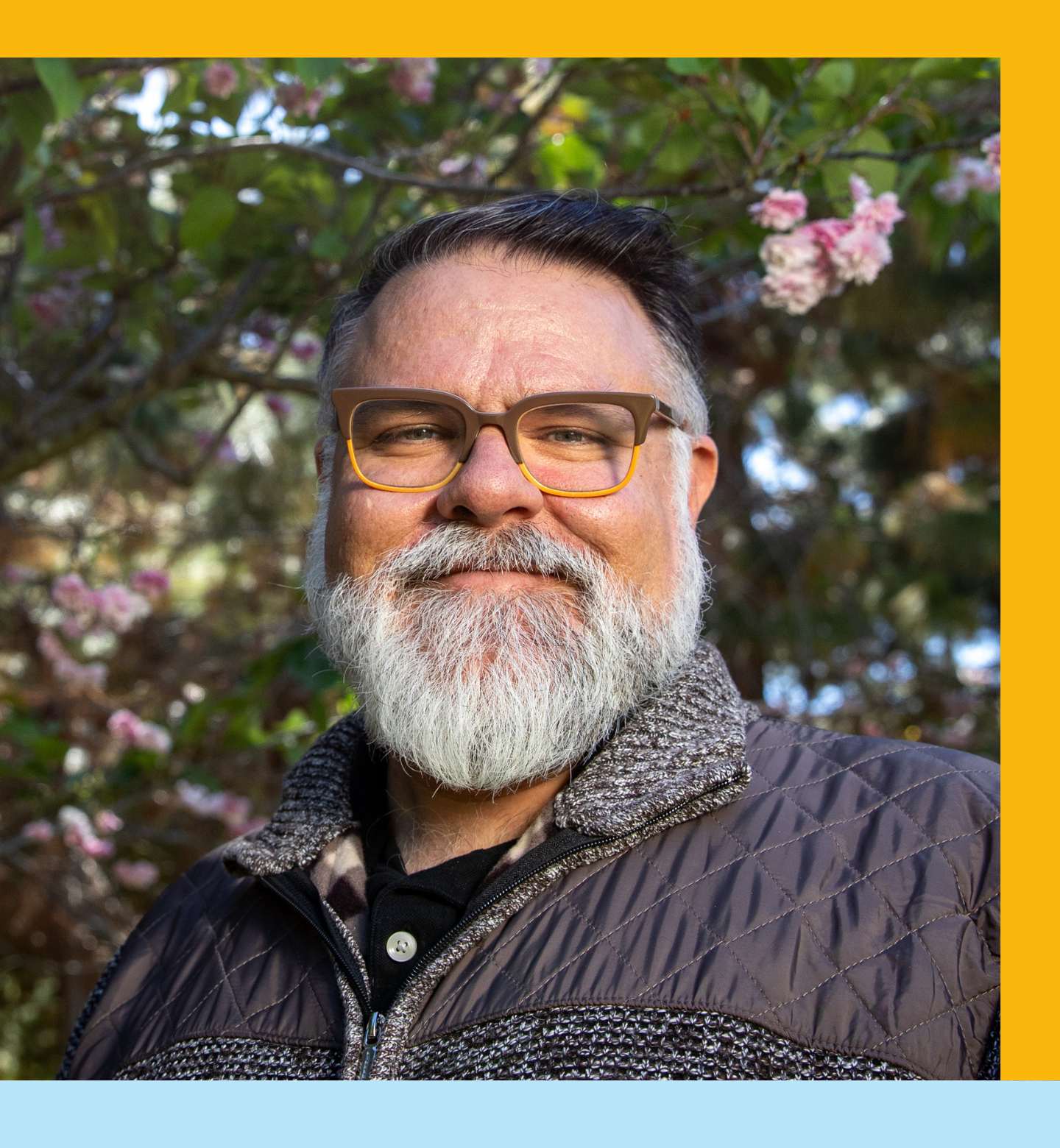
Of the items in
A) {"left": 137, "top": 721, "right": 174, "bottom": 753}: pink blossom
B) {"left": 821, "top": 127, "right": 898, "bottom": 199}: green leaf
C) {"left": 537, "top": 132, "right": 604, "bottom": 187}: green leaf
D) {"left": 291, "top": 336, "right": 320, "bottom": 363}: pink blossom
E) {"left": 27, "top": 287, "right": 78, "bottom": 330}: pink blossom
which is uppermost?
{"left": 537, "top": 132, "right": 604, "bottom": 187}: green leaf

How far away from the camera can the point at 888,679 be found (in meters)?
6.64

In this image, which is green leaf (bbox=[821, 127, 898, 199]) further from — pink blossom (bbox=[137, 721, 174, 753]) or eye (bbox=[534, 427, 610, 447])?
pink blossom (bbox=[137, 721, 174, 753])

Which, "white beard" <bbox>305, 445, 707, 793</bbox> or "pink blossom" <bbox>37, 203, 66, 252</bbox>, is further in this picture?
"pink blossom" <bbox>37, 203, 66, 252</bbox>

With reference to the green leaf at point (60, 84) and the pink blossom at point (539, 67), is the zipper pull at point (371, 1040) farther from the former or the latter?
the pink blossom at point (539, 67)

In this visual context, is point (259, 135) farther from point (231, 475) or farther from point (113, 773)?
point (231, 475)

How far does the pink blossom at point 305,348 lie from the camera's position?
13.3ft

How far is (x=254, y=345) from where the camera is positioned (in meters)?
3.66

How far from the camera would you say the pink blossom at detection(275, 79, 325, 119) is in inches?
100

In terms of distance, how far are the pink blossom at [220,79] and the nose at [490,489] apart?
1.29 meters

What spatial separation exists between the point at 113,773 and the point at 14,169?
1.87m

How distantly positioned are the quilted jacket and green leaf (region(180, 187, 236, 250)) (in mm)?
1417

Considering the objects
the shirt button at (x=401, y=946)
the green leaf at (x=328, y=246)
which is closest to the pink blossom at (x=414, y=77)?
the green leaf at (x=328, y=246)

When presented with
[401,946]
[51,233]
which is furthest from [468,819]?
[51,233]

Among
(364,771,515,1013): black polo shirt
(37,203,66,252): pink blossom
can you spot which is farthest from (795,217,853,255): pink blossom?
(37,203,66,252): pink blossom
